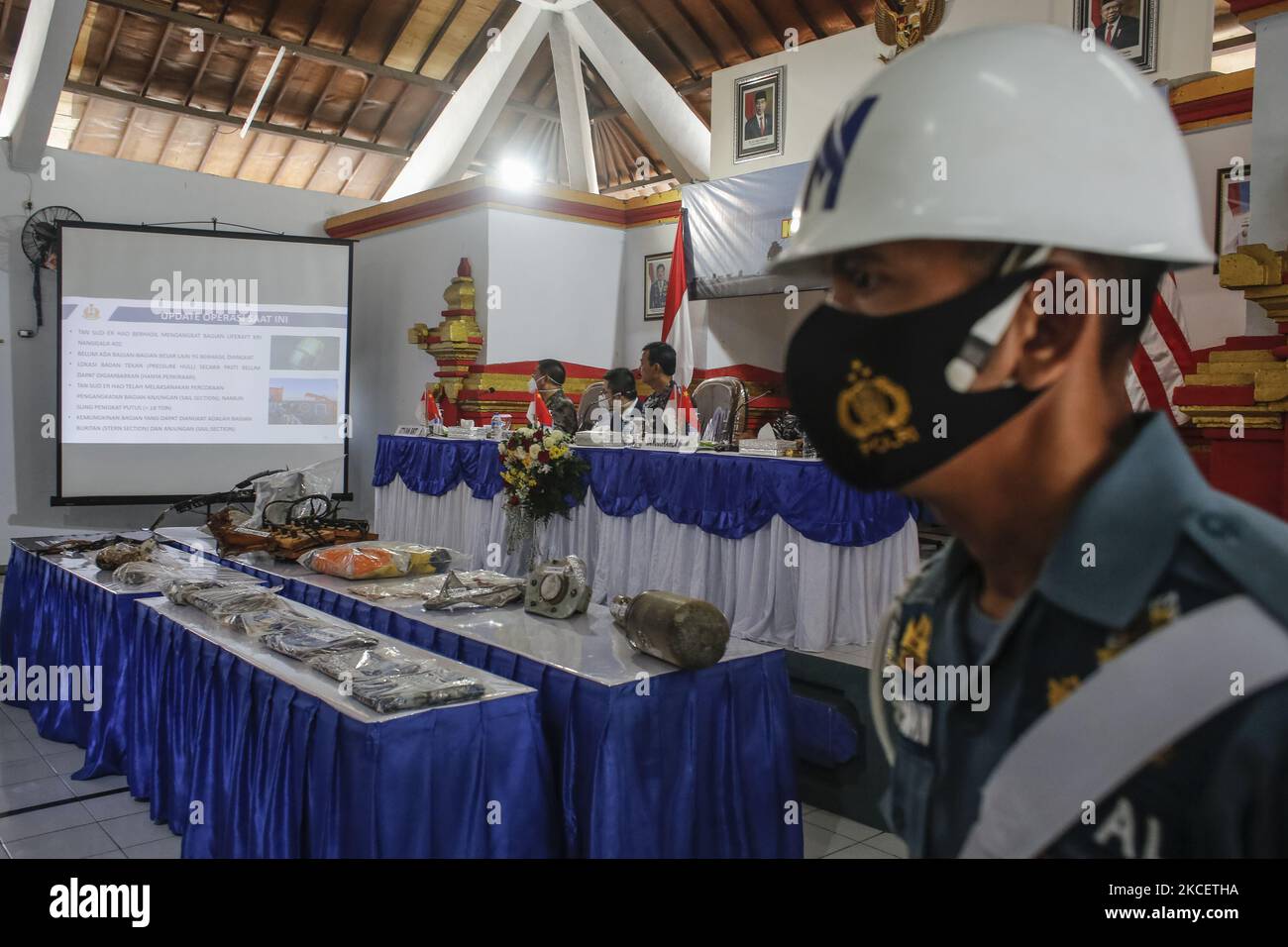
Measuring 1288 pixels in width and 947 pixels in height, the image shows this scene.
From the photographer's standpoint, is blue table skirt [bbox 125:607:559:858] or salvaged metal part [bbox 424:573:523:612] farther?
salvaged metal part [bbox 424:573:523:612]

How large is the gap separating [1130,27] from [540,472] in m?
4.03

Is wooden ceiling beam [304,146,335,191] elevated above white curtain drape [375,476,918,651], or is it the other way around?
wooden ceiling beam [304,146,335,191]

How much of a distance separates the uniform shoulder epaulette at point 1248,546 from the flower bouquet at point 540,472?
13.2 ft

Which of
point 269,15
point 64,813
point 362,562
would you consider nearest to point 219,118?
point 269,15

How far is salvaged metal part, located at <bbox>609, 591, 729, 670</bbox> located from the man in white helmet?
5.56ft

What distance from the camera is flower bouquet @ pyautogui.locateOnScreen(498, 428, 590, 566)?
177 inches

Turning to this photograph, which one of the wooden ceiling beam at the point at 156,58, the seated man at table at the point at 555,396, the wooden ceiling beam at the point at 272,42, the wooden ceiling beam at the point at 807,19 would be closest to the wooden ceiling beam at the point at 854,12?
the wooden ceiling beam at the point at 807,19

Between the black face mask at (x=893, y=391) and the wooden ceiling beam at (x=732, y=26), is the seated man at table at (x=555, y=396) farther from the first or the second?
the black face mask at (x=893, y=391)

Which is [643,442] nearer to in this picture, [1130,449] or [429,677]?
[429,677]

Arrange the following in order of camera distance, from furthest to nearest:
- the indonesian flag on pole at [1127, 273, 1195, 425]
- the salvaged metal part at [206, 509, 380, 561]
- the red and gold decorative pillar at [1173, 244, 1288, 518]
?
the indonesian flag on pole at [1127, 273, 1195, 425] → the salvaged metal part at [206, 509, 380, 561] → the red and gold decorative pillar at [1173, 244, 1288, 518]

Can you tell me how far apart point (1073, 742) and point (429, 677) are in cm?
182

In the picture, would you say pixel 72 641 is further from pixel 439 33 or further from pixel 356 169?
pixel 356 169

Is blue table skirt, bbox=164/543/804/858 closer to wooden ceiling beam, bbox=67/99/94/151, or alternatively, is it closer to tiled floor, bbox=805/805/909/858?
tiled floor, bbox=805/805/909/858

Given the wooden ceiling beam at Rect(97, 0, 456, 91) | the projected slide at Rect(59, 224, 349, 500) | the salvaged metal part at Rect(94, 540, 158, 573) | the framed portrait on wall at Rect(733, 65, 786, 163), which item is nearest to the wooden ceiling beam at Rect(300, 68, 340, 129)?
the wooden ceiling beam at Rect(97, 0, 456, 91)
